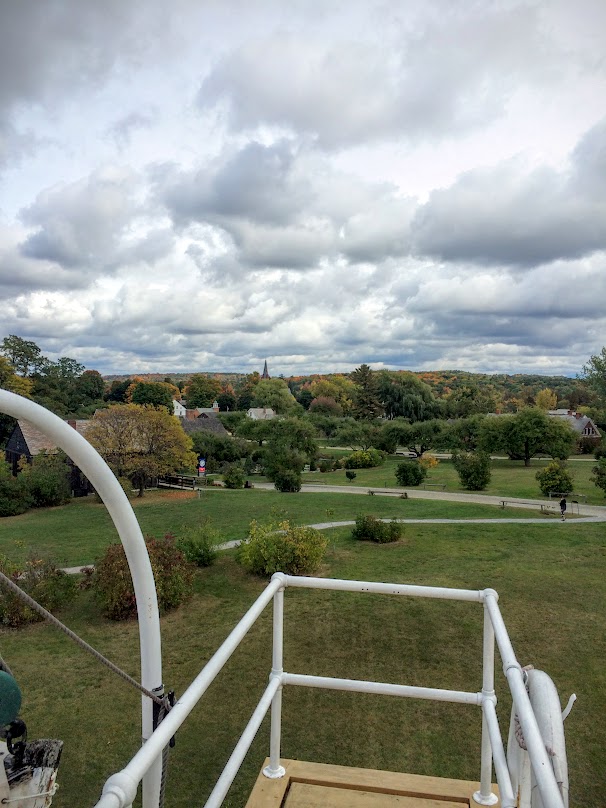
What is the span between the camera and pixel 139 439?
2702 cm

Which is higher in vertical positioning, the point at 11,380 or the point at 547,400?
the point at 11,380

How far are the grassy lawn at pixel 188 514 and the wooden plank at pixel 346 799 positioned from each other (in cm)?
1425

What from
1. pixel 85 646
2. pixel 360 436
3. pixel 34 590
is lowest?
pixel 34 590

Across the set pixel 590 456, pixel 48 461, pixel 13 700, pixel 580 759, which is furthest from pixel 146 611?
pixel 590 456

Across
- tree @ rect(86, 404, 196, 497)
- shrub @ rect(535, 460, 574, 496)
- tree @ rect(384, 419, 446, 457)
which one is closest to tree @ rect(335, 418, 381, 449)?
tree @ rect(384, 419, 446, 457)

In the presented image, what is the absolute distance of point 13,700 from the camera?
7.05ft

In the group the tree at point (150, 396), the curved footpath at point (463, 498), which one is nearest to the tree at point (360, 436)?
the curved footpath at point (463, 498)

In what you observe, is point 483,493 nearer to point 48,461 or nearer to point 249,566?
point 249,566

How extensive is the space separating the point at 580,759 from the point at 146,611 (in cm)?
621

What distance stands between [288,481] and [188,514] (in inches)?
323

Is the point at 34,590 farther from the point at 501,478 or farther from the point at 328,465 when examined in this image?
the point at 328,465

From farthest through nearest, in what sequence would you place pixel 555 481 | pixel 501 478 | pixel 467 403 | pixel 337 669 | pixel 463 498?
pixel 467 403, pixel 501 478, pixel 463 498, pixel 555 481, pixel 337 669

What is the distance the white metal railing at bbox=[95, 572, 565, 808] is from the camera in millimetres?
1288

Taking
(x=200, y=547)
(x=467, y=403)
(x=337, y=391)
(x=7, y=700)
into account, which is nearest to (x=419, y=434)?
(x=467, y=403)
